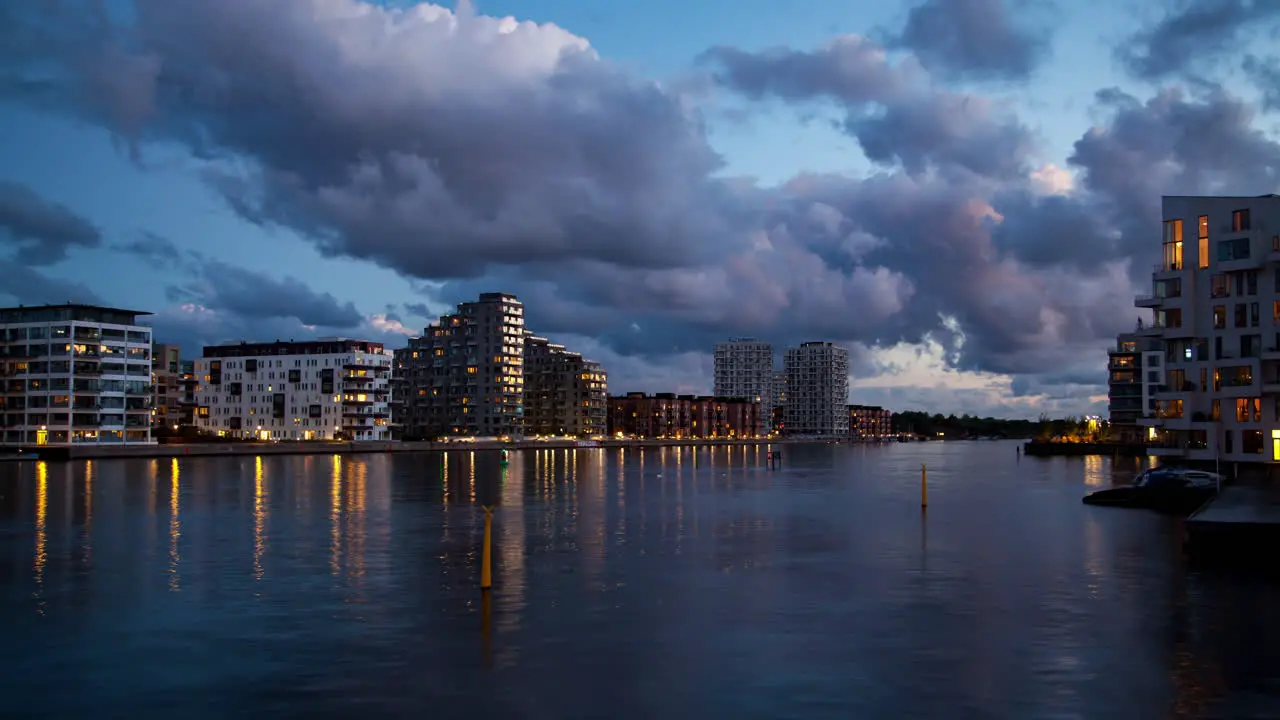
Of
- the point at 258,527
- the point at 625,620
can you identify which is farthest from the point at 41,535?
the point at 625,620

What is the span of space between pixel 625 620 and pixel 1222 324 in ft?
322

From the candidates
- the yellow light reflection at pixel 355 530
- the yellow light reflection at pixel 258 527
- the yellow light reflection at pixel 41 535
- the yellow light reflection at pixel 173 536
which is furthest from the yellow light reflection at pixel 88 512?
the yellow light reflection at pixel 355 530

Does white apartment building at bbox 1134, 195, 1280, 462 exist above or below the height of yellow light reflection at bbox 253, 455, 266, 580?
above

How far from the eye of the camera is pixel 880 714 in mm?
18125

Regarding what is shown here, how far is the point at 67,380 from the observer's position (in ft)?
598

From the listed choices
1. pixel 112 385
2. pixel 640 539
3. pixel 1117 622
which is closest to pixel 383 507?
pixel 640 539

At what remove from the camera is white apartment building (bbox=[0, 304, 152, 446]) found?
599ft

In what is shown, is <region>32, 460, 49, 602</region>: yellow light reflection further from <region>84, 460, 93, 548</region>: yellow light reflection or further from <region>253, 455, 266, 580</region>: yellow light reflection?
<region>253, 455, 266, 580</region>: yellow light reflection

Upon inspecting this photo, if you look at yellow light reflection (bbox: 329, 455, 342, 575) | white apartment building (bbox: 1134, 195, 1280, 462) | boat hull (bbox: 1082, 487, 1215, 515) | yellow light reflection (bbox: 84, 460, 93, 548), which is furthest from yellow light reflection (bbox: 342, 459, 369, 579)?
white apartment building (bbox: 1134, 195, 1280, 462)

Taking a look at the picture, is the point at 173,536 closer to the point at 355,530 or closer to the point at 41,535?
the point at 41,535

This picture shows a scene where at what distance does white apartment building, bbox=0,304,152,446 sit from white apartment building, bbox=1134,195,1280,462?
172763 mm

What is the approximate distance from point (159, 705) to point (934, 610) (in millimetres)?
19849

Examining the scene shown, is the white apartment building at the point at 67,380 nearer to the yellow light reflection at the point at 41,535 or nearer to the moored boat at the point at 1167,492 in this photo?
the yellow light reflection at the point at 41,535

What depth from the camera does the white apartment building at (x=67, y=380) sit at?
599 feet
